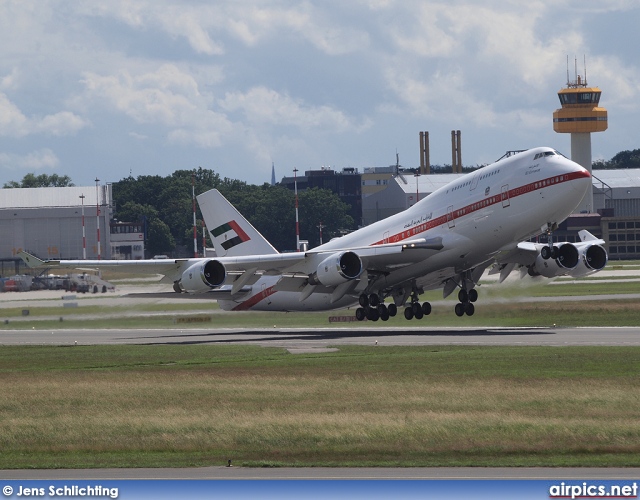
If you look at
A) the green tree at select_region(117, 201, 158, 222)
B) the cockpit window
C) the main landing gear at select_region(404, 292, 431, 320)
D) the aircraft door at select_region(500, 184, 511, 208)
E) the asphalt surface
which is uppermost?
the green tree at select_region(117, 201, 158, 222)

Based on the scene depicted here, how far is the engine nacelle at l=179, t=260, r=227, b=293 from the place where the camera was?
51.2 metres

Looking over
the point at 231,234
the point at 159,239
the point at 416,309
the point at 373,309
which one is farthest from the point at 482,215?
the point at 159,239

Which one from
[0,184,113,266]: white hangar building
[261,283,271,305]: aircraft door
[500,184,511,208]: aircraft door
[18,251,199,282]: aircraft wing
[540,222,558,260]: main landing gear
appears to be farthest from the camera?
[0,184,113,266]: white hangar building

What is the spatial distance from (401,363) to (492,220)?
37.1 feet

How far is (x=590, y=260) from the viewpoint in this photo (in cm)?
5597

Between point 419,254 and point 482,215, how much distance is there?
161 inches

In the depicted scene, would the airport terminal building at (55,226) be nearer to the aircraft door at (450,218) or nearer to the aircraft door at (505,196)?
the aircraft door at (450,218)

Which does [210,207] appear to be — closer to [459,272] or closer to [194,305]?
[194,305]

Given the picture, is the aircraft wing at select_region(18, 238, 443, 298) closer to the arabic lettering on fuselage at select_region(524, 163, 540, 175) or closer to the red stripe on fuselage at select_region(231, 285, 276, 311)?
the red stripe on fuselage at select_region(231, 285, 276, 311)

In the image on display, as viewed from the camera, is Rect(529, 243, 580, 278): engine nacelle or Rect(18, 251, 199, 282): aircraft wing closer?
Rect(18, 251, 199, 282): aircraft wing

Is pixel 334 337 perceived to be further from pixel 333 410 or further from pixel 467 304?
pixel 333 410

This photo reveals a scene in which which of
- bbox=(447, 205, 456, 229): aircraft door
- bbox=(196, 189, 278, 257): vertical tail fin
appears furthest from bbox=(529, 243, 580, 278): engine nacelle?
bbox=(196, 189, 278, 257): vertical tail fin

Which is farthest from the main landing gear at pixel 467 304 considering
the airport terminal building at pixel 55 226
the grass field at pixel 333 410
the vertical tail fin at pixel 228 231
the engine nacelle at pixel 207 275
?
the airport terminal building at pixel 55 226

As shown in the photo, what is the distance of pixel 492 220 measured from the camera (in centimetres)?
4931
